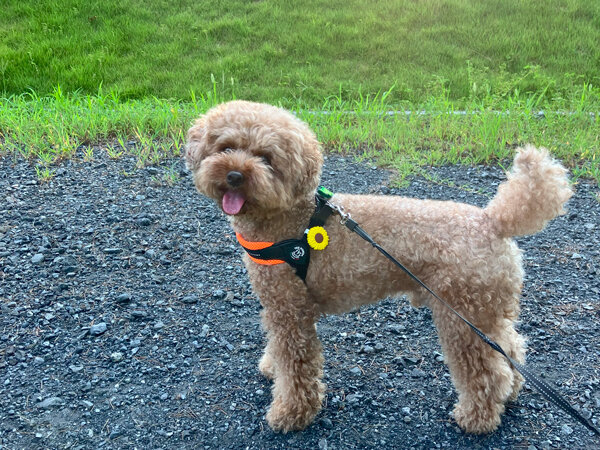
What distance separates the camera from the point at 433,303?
260 cm

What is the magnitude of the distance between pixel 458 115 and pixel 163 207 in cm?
358

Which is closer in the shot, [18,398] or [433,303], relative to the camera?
[433,303]

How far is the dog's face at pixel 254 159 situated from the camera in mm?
2445

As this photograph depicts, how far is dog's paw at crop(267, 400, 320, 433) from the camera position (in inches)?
106

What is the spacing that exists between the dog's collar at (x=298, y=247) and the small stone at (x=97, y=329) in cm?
128

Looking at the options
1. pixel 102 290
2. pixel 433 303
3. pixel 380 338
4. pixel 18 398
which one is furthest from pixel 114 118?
pixel 433 303

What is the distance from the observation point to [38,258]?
3867 millimetres

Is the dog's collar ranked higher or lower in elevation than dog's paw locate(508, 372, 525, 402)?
higher

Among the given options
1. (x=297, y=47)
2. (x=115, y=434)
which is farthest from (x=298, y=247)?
(x=297, y=47)

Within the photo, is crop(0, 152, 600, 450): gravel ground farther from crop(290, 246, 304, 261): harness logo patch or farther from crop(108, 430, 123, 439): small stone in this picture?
crop(290, 246, 304, 261): harness logo patch

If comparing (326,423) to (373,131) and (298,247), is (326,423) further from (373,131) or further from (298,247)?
(373,131)

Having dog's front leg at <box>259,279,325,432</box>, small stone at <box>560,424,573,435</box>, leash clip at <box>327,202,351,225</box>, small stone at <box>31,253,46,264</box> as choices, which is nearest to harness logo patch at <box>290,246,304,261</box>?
dog's front leg at <box>259,279,325,432</box>

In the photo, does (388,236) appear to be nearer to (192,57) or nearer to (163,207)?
(163,207)

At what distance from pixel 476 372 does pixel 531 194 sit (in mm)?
937
